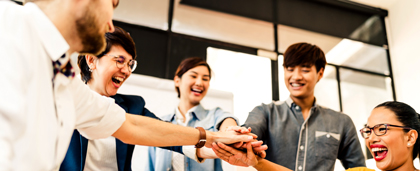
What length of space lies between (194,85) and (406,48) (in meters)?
3.36

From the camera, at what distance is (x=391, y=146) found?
79.2 inches

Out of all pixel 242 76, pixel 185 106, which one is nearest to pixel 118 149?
pixel 185 106

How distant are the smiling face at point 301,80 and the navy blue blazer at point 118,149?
2.88ft

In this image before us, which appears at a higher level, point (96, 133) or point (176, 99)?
point (176, 99)

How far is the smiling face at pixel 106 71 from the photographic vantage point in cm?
199

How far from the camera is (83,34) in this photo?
1.12 meters

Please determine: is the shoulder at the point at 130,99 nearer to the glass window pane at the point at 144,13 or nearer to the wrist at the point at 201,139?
the wrist at the point at 201,139

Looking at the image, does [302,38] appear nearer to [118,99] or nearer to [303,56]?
[303,56]

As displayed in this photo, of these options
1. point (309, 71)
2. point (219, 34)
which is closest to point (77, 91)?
point (309, 71)

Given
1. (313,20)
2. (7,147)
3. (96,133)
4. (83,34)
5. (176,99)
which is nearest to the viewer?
(7,147)

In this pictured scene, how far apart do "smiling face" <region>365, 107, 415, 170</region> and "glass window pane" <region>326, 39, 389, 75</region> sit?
2872 millimetres

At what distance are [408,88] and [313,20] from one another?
143 cm

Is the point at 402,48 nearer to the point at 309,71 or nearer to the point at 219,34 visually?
the point at 219,34

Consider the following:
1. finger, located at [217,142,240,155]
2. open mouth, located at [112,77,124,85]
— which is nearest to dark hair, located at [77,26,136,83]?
open mouth, located at [112,77,124,85]
